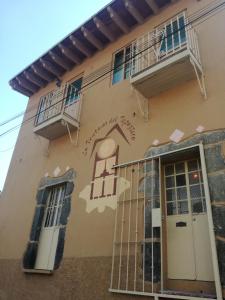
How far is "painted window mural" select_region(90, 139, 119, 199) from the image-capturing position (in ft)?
17.9

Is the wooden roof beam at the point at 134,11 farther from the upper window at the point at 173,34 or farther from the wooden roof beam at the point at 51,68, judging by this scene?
the wooden roof beam at the point at 51,68

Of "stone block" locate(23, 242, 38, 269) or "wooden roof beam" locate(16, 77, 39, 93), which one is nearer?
"stone block" locate(23, 242, 38, 269)

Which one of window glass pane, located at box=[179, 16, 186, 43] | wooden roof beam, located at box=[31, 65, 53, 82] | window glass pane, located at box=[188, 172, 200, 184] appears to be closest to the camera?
window glass pane, located at box=[188, 172, 200, 184]

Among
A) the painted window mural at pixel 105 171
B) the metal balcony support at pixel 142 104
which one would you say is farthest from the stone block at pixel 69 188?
the metal balcony support at pixel 142 104

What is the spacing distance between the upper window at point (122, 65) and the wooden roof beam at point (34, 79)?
361 centimetres

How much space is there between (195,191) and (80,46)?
6340 mm

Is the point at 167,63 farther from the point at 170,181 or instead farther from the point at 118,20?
the point at 118,20

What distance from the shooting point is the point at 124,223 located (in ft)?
15.7

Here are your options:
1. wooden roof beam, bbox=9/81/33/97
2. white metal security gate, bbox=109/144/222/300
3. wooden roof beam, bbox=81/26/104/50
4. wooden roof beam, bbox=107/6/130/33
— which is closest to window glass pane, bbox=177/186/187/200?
white metal security gate, bbox=109/144/222/300

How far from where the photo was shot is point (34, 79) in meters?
9.90

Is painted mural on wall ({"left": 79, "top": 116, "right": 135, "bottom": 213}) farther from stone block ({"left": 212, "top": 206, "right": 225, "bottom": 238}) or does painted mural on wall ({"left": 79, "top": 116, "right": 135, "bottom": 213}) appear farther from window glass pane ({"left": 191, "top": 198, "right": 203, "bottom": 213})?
stone block ({"left": 212, "top": 206, "right": 225, "bottom": 238})

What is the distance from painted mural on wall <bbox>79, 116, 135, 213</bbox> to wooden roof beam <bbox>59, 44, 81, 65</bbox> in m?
3.57

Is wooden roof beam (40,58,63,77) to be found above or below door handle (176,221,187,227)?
above

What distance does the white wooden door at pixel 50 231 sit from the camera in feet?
20.0
